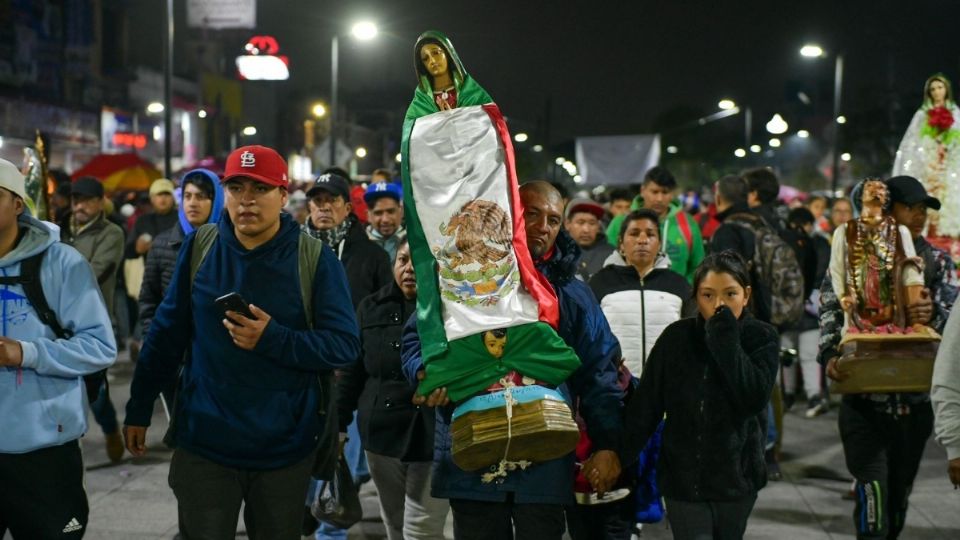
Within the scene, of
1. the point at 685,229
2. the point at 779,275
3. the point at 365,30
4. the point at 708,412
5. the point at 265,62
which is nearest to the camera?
the point at 708,412

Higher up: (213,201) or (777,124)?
(777,124)

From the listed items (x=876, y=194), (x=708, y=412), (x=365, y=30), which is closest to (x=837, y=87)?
(x=365, y=30)

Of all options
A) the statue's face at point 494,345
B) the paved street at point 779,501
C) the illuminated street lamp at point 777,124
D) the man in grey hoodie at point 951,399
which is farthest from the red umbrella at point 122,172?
the man in grey hoodie at point 951,399

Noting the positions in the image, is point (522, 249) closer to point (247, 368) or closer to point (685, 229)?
point (247, 368)

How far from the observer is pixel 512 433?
13.6 feet

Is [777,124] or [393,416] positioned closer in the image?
[393,416]

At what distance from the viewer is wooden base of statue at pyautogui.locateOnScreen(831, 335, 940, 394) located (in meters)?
6.19

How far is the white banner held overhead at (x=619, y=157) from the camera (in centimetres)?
2730

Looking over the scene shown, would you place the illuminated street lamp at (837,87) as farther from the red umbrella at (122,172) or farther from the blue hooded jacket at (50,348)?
the blue hooded jacket at (50,348)

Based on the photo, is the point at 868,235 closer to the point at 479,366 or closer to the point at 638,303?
the point at 638,303

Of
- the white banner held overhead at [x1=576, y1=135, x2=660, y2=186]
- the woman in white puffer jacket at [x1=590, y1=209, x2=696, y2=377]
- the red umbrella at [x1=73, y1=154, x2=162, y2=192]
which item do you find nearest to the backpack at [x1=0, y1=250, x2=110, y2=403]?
the woman in white puffer jacket at [x1=590, y1=209, x2=696, y2=377]

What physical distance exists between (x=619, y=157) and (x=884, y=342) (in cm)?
2162

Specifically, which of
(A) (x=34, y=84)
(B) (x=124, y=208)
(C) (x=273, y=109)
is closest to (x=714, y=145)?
(C) (x=273, y=109)

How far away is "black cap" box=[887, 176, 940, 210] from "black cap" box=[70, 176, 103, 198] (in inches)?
266
